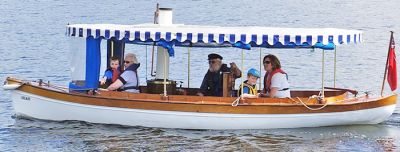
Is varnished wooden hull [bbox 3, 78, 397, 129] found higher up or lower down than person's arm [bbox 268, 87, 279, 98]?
lower down

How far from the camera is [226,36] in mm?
20250

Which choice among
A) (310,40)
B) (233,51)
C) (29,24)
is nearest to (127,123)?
(310,40)

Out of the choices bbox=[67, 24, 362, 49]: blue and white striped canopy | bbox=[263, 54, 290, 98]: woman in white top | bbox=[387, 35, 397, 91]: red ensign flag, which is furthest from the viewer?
bbox=[387, 35, 397, 91]: red ensign flag

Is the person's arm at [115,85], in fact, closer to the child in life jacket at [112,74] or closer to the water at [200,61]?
the child in life jacket at [112,74]

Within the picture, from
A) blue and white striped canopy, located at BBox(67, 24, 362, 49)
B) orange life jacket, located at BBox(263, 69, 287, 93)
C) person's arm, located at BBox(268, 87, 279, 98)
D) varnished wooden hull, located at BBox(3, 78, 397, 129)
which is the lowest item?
varnished wooden hull, located at BBox(3, 78, 397, 129)

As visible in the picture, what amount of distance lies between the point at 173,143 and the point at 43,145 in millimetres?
2574

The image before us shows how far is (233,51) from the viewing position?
37812 millimetres

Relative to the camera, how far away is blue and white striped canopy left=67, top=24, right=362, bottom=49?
20.2m

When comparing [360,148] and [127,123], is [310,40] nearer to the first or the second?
[360,148]

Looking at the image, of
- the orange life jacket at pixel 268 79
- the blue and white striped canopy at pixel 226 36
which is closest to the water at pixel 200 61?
the orange life jacket at pixel 268 79

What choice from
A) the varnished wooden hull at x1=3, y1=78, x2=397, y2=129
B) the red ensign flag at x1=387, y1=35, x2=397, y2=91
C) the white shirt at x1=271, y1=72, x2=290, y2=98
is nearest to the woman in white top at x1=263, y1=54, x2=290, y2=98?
the white shirt at x1=271, y1=72, x2=290, y2=98

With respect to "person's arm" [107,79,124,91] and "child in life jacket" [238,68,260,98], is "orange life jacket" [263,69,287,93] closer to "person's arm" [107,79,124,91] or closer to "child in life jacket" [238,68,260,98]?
"child in life jacket" [238,68,260,98]

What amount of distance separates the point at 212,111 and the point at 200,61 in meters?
14.9

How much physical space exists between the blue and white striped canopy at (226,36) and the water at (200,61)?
76.4 inches
